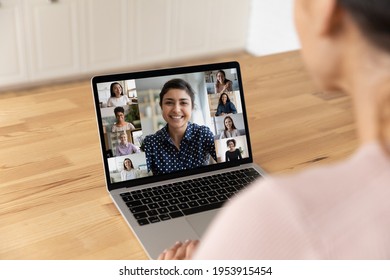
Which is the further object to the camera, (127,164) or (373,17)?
(127,164)

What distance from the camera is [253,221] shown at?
451 millimetres

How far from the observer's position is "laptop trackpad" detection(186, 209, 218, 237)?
102 cm

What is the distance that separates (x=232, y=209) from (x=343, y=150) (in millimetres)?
957

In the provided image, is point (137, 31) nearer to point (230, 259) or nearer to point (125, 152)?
point (125, 152)

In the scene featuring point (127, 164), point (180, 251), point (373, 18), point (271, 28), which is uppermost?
point (271, 28)

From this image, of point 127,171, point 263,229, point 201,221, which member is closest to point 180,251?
point 201,221

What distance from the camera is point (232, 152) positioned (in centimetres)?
122

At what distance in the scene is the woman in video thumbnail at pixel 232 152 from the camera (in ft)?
4.00

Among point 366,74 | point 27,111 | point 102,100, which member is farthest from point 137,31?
point 366,74

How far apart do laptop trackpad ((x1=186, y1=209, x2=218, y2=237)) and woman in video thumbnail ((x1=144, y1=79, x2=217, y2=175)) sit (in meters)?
0.14

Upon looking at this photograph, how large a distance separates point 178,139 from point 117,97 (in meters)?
0.15

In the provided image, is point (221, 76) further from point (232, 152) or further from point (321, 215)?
point (321, 215)

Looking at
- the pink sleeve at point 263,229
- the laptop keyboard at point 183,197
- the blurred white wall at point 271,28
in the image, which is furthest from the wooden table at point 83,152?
the blurred white wall at point 271,28

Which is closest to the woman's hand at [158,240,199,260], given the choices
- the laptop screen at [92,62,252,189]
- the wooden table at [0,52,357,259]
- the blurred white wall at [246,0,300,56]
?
the wooden table at [0,52,357,259]
